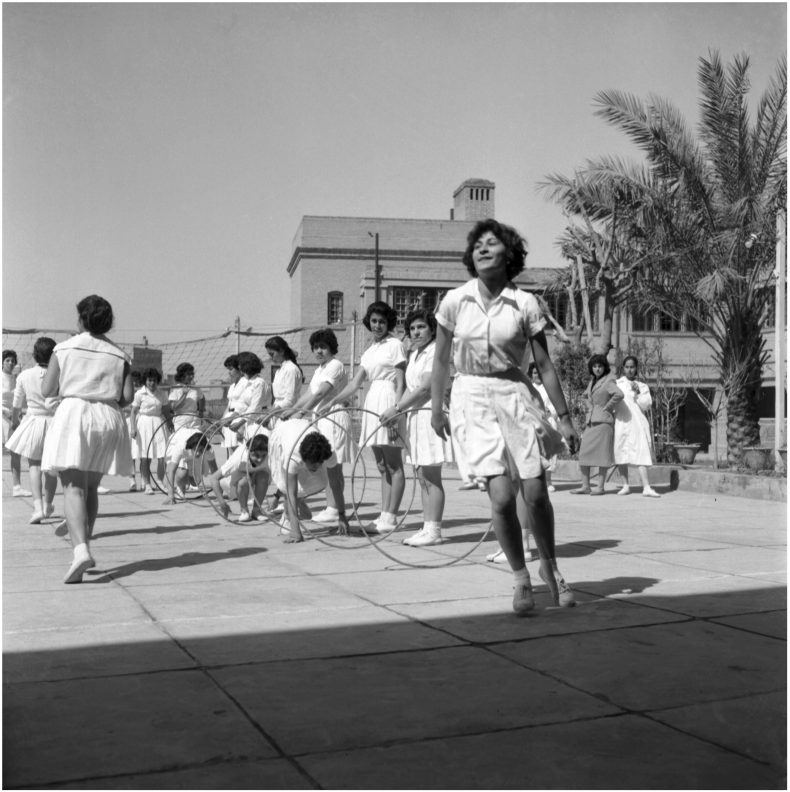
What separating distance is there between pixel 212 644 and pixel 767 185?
15.8m

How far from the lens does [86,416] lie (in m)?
6.77

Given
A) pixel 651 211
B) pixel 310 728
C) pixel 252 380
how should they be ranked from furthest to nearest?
pixel 651 211, pixel 252 380, pixel 310 728

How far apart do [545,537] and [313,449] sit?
131 inches

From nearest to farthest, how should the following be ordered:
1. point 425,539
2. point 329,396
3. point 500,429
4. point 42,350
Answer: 1. point 500,429
2. point 425,539
3. point 329,396
4. point 42,350

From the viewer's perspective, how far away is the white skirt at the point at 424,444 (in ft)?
28.0

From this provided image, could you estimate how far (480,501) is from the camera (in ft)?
42.2

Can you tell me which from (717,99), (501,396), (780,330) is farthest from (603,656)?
(717,99)

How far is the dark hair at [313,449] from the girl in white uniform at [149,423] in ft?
20.0

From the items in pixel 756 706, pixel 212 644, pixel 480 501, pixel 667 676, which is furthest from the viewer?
pixel 480 501

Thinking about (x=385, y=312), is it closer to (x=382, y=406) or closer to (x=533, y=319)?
(x=382, y=406)

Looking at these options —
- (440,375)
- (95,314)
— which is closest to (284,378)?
(95,314)

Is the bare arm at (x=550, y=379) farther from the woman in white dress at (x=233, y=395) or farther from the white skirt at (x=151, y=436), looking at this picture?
the white skirt at (x=151, y=436)

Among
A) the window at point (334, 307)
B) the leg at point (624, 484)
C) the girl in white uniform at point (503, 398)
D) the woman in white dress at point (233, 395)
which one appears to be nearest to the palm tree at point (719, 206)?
the leg at point (624, 484)

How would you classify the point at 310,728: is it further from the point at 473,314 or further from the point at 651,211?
the point at 651,211
